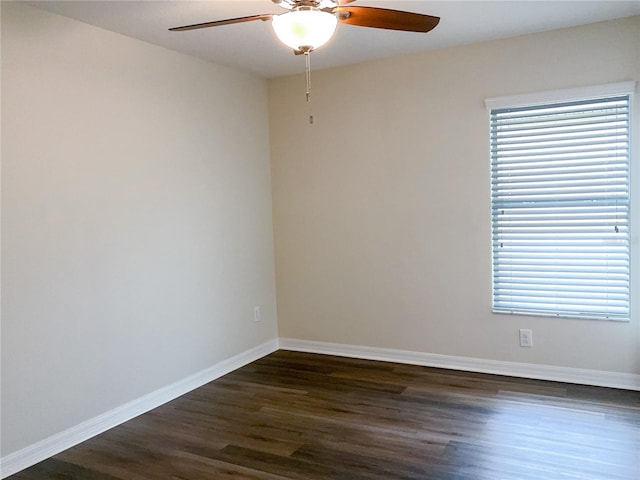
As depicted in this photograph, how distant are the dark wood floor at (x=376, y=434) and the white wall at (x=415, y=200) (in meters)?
0.36

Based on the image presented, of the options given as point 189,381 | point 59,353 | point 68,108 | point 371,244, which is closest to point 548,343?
point 371,244

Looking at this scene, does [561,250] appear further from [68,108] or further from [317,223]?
[68,108]

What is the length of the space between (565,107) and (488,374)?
194cm

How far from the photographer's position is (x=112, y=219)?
3303 mm

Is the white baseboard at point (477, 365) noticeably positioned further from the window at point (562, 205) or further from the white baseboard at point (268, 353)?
the window at point (562, 205)

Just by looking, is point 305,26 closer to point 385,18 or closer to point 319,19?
point 319,19

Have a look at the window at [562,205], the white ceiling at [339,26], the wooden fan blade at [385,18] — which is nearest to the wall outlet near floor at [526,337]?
the window at [562,205]

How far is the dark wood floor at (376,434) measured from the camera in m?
2.64

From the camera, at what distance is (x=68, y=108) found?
304 cm

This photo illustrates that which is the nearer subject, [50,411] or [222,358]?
[50,411]

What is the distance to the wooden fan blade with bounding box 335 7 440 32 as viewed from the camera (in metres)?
2.24

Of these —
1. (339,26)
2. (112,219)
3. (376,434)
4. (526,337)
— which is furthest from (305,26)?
(526,337)

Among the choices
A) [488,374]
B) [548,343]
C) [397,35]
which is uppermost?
[397,35]

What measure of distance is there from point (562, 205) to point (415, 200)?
3.41 ft
